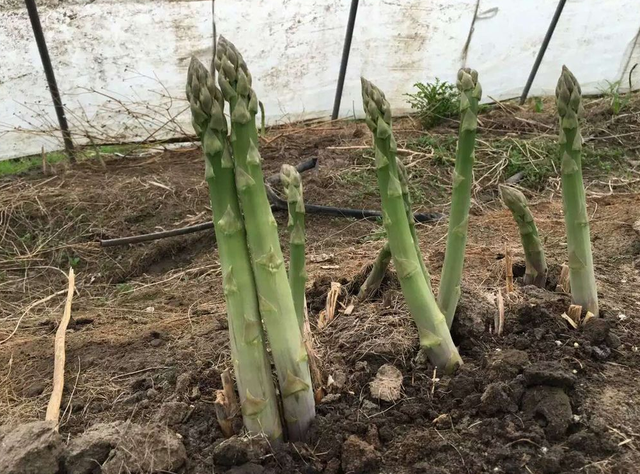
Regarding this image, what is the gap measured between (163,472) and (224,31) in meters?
5.77

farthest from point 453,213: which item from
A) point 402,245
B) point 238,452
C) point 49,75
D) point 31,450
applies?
point 49,75

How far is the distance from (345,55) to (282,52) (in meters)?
0.78

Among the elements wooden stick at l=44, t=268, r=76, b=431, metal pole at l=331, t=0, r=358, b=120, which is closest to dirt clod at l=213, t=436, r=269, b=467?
wooden stick at l=44, t=268, r=76, b=431

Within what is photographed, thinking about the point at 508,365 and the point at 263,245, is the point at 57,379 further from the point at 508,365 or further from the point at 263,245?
the point at 508,365

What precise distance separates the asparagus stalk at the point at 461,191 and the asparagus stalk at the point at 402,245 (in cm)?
18

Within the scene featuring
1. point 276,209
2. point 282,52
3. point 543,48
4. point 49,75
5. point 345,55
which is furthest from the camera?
point 543,48

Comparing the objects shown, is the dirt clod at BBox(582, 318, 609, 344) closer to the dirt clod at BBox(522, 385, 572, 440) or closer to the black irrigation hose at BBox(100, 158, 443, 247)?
the dirt clod at BBox(522, 385, 572, 440)

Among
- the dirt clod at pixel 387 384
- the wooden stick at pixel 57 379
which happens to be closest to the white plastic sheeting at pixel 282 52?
the wooden stick at pixel 57 379

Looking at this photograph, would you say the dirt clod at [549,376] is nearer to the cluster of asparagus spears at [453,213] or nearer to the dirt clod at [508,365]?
the dirt clod at [508,365]

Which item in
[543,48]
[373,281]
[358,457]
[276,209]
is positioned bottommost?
[358,457]

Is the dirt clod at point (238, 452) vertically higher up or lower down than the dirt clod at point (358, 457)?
higher up

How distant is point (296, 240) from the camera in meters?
2.05

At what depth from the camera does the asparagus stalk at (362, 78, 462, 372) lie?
201cm

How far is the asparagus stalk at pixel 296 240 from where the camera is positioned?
2051 mm
